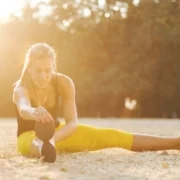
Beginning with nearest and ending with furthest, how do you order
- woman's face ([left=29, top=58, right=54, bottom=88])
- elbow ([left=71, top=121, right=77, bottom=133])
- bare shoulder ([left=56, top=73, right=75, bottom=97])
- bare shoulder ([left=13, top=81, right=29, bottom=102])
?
woman's face ([left=29, top=58, right=54, bottom=88])
bare shoulder ([left=13, top=81, right=29, bottom=102])
elbow ([left=71, top=121, right=77, bottom=133])
bare shoulder ([left=56, top=73, right=75, bottom=97])

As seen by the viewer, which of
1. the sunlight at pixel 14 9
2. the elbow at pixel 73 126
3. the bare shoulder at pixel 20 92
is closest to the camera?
the bare shoulder at pixel 20 92

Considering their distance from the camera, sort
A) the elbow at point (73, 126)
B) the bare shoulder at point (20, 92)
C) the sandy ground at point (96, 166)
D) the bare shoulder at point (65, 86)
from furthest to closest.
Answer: the bare shoulder at point (65, 86) < the elbow at point (73, 126) < the bare shoulder at point (20, 92) < the sandy ground at point (96, 166)

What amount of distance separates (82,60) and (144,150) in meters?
19.4

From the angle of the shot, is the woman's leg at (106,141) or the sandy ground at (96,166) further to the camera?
the woman's leg at (106,141)

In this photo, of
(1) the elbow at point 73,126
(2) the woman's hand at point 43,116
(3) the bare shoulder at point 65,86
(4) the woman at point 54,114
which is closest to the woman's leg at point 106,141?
(4) the woman at point 54,114

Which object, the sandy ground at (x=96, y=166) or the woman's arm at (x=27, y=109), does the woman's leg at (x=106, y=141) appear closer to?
the sandy ground at (x=96, y=166)

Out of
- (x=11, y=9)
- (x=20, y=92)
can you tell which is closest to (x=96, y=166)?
(x=20, y=92)

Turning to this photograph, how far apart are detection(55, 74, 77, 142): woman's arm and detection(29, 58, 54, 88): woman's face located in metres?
0.43

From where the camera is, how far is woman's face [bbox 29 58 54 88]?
4539 mm

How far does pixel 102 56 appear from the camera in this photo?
24.3 metres

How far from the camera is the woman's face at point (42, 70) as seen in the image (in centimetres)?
454

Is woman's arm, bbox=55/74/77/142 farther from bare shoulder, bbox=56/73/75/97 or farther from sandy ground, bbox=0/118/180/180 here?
sandy ground, bbox=0/118/180/180

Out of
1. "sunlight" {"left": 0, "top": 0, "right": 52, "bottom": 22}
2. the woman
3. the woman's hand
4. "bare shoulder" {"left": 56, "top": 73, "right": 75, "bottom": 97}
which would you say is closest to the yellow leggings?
the woman

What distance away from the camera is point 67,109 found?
4.96 meters
